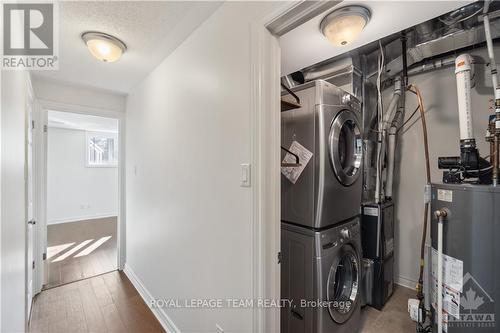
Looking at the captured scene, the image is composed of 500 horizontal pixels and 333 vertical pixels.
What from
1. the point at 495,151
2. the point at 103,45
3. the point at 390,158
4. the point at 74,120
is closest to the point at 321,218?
the point at 495,151

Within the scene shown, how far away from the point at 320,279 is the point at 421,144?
79.5 inches

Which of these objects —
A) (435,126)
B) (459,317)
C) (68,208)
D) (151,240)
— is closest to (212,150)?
(151,240)

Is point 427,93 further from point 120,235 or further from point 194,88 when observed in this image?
point 120,235

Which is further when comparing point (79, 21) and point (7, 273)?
point (79, 21)

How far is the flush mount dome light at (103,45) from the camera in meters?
1.54

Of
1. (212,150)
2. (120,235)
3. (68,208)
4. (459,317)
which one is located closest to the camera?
(459,317)

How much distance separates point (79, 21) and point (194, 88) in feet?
2.75

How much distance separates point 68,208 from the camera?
201 inches

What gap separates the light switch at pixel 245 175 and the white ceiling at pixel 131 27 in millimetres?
985

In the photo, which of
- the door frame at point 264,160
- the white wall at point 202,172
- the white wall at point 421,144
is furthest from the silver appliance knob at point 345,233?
the white wall at point 421,144

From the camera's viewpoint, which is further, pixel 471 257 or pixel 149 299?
pixel 149 299

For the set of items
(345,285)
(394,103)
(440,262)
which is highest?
(394,103)

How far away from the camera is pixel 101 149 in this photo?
5664 mm

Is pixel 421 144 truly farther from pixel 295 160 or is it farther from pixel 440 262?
pixel 295 160
